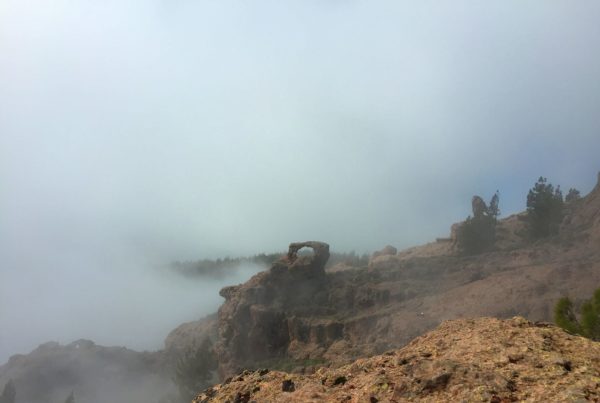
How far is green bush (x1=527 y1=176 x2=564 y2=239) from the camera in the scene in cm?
6988

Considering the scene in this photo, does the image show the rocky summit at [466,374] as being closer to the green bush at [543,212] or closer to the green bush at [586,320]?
the green bush at [586,320]

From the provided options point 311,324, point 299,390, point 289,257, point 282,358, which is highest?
point 289,257

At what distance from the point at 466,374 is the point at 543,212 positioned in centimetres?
7114

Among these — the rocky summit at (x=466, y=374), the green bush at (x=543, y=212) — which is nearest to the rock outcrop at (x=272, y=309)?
the green bush at (x=543, y=212)

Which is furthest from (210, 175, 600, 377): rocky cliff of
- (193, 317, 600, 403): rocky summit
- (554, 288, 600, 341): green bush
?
(193, 317, 600, 403): rocky summit

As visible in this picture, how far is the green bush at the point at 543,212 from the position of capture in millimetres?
69875

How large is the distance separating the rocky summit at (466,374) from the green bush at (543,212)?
66.1m

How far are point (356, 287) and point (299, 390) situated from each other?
184ft

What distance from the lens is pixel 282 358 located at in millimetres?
59125

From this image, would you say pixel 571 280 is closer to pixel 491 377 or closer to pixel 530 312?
pixel 530 312

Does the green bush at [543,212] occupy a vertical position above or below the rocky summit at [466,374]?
above

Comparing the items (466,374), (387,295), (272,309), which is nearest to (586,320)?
(466,374)

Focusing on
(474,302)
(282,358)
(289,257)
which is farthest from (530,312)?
(289,257)

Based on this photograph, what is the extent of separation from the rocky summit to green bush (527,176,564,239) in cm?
6609
